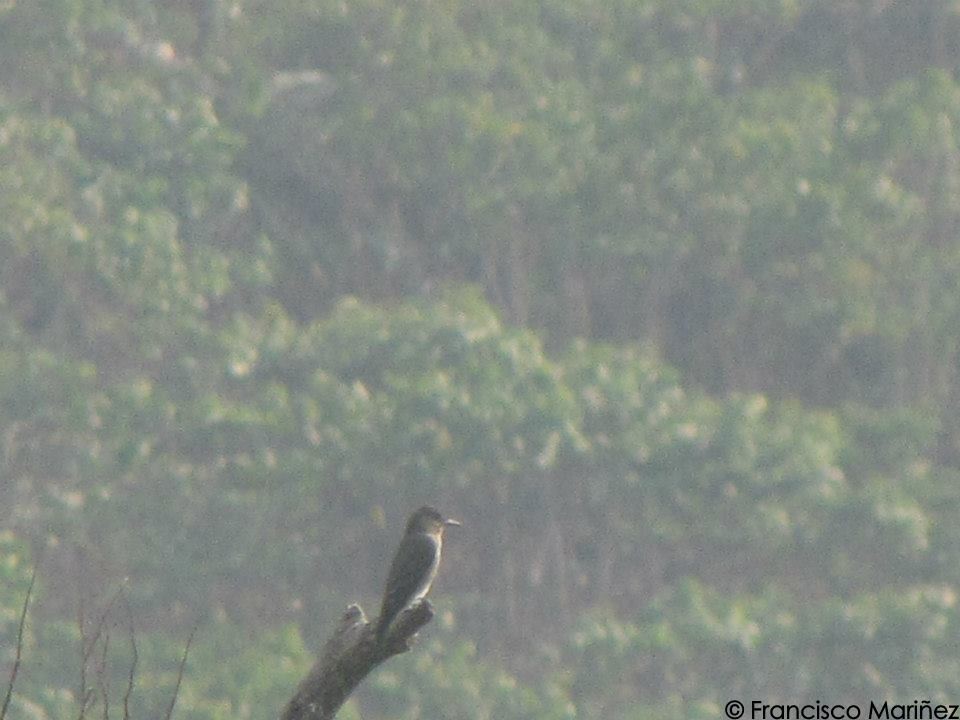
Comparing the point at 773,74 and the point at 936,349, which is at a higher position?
the point at 773,74

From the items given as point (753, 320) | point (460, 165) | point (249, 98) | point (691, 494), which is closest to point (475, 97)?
point (460, 165)

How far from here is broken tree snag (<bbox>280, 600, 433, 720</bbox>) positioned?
3.46 m

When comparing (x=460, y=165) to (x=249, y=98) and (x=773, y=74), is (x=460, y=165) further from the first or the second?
(x=773, y=74)

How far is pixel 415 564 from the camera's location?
15.2 feet

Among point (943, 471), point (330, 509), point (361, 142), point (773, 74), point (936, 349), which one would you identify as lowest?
point (330, 509)

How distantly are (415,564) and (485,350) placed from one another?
16.0 ft

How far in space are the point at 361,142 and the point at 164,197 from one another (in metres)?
1.62

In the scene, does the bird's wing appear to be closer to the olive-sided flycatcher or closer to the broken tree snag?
the olive-sided flycatcher

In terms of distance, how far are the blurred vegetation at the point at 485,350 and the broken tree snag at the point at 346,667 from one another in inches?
193

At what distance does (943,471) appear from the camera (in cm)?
1083

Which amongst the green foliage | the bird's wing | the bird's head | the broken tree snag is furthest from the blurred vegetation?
the broken tree snag

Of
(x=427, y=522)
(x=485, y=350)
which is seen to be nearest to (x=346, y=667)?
(x=427, y=522)

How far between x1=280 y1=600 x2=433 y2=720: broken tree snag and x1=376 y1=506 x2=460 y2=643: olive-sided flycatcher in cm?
50

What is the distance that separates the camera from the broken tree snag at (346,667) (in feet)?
11.4
